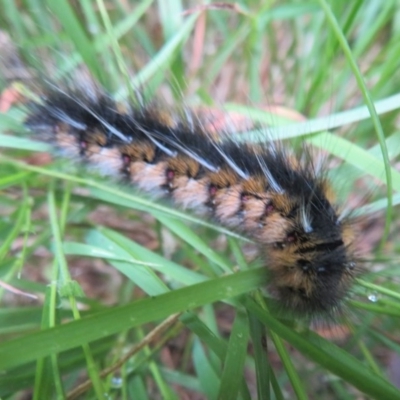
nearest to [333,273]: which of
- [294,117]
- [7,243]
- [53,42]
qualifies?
[294,117]

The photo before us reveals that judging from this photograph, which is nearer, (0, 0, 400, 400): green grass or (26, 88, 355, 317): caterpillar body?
(0, 0, 400, 400): green grass

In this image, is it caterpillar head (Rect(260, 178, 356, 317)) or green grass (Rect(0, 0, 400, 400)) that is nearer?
green grass (Rect(0, 0, 400, 400))

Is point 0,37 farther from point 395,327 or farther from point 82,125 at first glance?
point 395,327

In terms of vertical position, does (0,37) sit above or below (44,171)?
A: above

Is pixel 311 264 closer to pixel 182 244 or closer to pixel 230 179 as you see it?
pixel 230 179

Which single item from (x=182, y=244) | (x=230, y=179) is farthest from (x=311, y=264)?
(x=182, y=244)
